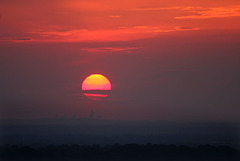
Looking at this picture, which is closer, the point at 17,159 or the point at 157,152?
the point at 17,159

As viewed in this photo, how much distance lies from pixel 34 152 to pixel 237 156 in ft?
49.9

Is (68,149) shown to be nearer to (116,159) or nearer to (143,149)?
(116,159)

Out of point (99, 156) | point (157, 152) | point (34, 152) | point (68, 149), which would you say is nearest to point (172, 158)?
point (157, 152)

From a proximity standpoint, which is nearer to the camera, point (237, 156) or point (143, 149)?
point (237, 156)

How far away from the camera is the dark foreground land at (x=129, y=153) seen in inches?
1086

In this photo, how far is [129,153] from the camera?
29625mm

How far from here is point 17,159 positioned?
2727cm

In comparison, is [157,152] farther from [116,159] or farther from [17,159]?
[17,159]

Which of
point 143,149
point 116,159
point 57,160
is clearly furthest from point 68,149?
point 143,149

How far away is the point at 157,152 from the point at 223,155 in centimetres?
510

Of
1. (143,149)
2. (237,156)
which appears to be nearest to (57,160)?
(143,149)

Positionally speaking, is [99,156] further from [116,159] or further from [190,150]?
[190,150]

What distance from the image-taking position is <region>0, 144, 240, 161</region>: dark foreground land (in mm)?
27578

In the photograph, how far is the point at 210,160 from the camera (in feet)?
96.4
